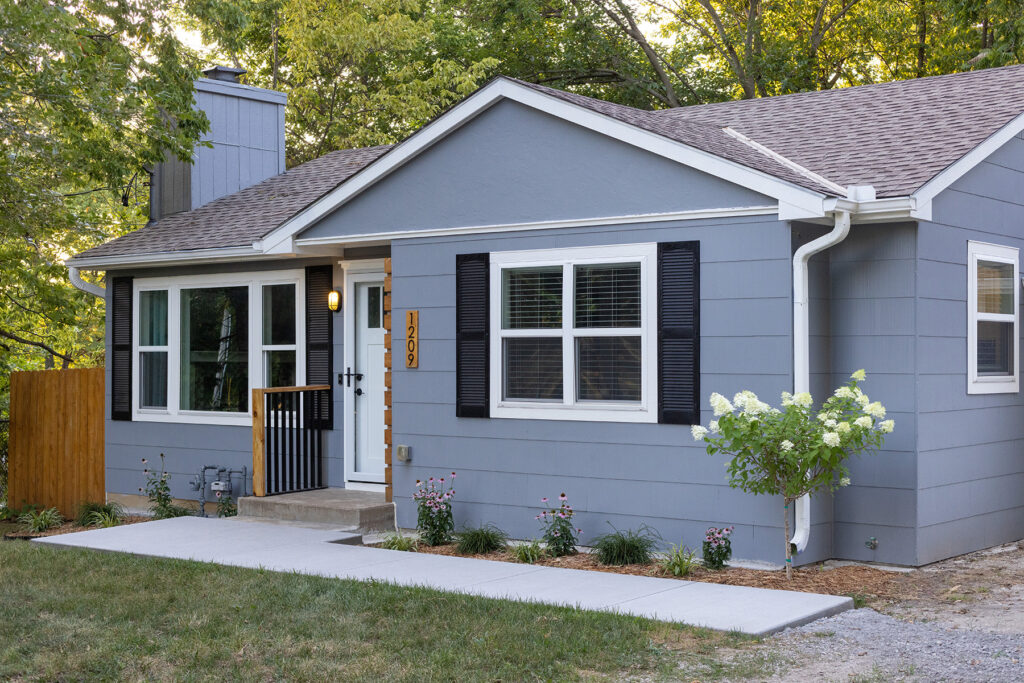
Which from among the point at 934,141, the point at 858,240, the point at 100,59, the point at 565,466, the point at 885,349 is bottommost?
the point at 565,466

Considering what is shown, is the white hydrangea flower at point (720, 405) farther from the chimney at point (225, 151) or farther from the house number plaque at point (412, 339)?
the chimney at point (225, 151)

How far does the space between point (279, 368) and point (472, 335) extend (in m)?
2.94

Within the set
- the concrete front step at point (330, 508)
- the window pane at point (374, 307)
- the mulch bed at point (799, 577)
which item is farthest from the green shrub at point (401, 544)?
the window pane at point (374, 307)

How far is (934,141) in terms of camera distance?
8477 mm

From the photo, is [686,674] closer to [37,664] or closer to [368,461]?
[37,664]

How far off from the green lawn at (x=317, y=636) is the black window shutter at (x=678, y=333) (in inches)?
87.8

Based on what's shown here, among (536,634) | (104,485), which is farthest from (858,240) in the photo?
(104,485)

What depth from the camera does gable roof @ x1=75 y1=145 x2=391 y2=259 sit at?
11523 millimetres

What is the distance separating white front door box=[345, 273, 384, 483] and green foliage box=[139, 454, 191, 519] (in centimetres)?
180

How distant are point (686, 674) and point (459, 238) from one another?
15.9 feet

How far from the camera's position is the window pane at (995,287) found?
852 cm

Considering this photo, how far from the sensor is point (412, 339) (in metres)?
9.47

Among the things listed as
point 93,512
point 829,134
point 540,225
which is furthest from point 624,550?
point 93,512

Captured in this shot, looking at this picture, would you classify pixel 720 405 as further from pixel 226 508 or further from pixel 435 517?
pixel 226 508
